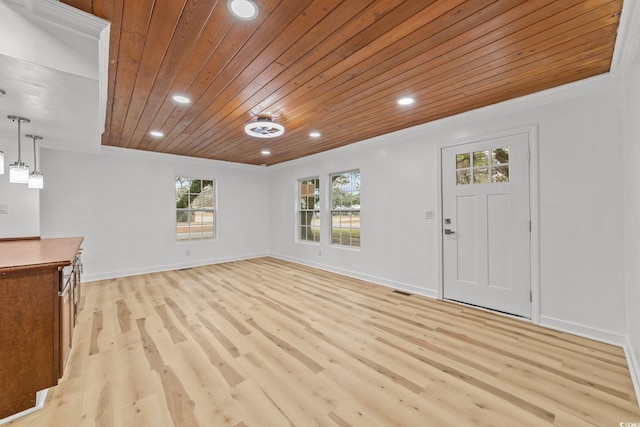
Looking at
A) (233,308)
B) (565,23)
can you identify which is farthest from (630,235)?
(233,308)

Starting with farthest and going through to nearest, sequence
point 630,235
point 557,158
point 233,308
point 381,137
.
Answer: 1. point 381,137
2. point 233,308
3. point 557,158
4. point 630,235

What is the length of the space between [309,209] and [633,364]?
5.06 metres

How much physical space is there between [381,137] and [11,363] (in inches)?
178

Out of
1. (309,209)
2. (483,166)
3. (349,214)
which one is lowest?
(349,214)

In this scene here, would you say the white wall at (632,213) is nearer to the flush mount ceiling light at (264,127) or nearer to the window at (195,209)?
the flush mount ceiling light at (264,127)

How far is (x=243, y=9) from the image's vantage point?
154cm

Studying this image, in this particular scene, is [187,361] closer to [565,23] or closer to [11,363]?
[11,363]

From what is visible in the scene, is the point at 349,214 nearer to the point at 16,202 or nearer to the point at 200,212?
the point at 200,212

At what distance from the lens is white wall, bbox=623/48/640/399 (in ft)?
6.10

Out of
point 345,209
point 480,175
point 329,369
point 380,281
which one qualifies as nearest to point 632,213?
point 480,175

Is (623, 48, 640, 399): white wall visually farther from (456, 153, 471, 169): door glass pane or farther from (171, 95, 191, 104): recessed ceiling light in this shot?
(171, 95, 191, 104): recessed ceiling light

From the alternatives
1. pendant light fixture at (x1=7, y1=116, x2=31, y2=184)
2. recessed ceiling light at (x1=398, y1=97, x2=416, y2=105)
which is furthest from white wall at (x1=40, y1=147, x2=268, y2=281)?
recessed ceiling light at (x1=398, y1=97, x2=416, y2=105)

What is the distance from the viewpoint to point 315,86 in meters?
2.54

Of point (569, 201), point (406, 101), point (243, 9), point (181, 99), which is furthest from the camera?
point (406, 101)
